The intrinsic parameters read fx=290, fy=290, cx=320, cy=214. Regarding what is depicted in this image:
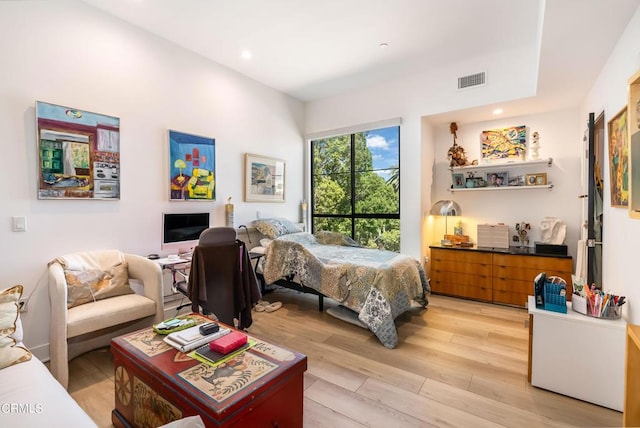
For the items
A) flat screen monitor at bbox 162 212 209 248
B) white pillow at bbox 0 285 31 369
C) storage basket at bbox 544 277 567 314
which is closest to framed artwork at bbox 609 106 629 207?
storage basket at bbox 544 277 567 314

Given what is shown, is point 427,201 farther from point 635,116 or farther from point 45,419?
point 45,419

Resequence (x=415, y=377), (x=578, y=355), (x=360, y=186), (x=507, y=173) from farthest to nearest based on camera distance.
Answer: (x=360, y=186)
(x=507, y=173)
(x=415, y=377)
(x=578, y=355)

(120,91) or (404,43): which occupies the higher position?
(404,43)

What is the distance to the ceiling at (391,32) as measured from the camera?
2.24 metres

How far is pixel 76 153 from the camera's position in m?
2.65

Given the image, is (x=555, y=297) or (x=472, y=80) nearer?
(x=555, y=297)

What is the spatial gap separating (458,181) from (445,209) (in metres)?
0.56

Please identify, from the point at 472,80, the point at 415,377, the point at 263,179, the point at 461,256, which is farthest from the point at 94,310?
the point at 472,80

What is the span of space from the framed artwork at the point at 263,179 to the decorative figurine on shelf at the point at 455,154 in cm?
264

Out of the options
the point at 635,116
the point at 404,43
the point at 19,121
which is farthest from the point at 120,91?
the point at 635,116

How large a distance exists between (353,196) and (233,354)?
371 centimetres

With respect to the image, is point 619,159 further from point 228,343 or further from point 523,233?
point 228,343

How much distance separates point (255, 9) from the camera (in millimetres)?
2822

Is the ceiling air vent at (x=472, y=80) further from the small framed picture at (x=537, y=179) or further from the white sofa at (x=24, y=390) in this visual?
the white sofa at (x=24, y=390)
